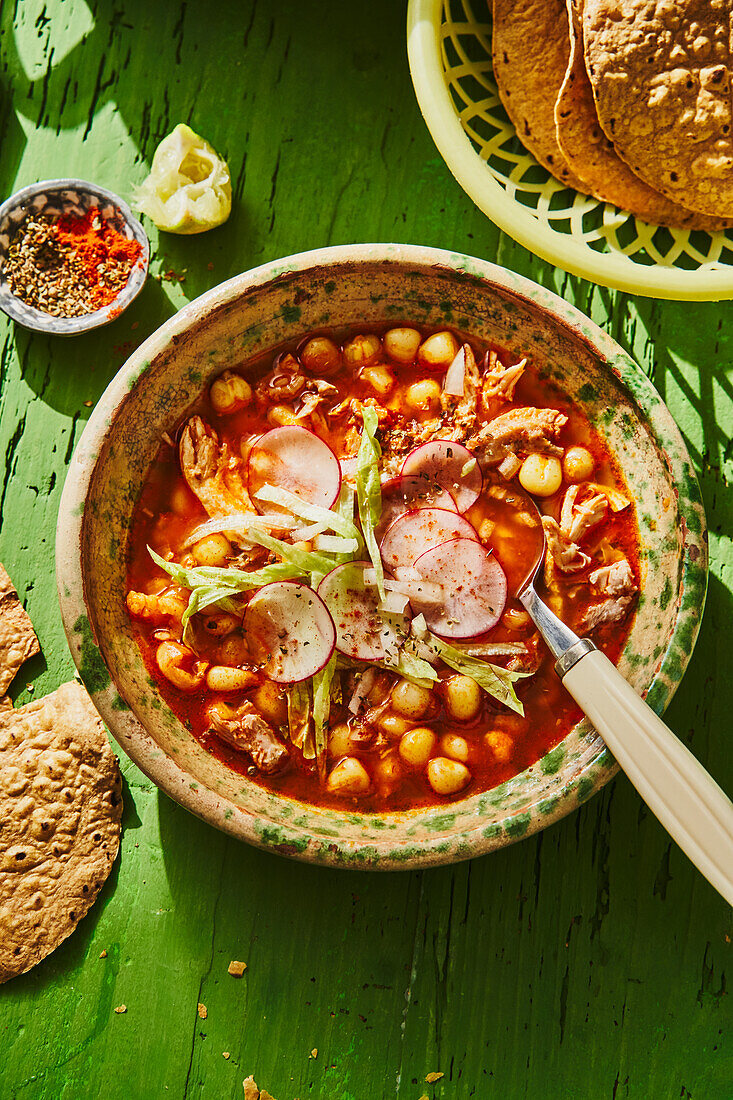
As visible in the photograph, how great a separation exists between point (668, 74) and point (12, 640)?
8.33 feet

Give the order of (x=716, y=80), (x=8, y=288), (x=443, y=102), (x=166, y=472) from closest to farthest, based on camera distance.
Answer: (x=716, y=80) < (x=443, y=102) < (x=166, y=472) < (x=8, y=288)

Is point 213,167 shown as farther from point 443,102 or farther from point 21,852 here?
point 21,852

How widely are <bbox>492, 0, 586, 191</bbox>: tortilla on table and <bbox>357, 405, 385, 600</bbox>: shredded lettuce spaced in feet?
3.14

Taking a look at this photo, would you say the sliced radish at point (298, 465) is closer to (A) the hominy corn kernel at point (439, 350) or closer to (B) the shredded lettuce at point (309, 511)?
(B) the shredded lettuce at point (309, 511)

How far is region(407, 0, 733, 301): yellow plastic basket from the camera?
229 cm

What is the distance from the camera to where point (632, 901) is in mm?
2752

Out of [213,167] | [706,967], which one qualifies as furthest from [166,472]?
[706,967]

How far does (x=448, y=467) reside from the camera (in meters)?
2.49

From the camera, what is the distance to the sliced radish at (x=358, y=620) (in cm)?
239

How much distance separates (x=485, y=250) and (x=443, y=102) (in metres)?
0.70

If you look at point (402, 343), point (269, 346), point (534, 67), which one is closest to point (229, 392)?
point (269, 346)

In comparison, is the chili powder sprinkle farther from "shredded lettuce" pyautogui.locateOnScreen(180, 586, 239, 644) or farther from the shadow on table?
"shredded lettuce" pyautogui.locateOnScreen(180, 586, 239, 644)

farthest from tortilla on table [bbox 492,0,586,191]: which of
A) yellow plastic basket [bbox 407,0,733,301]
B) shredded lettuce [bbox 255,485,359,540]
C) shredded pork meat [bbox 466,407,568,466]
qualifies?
shredded lettuce [bbox 255,485,359,540]

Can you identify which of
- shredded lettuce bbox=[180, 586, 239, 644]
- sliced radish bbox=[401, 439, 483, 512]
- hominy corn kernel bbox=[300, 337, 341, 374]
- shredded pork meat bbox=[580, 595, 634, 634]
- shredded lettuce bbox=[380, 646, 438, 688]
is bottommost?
shredded lettuce bbox=[380, 646, 438, 688]
